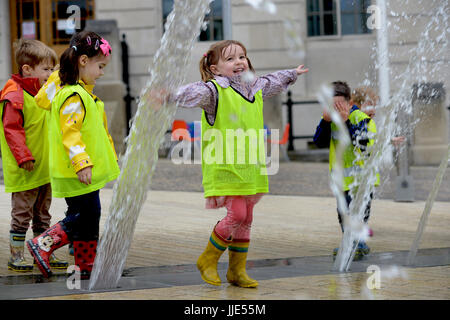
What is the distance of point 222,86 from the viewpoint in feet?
14.9

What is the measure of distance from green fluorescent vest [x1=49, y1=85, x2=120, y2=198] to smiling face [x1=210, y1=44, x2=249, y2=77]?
0.80 metres

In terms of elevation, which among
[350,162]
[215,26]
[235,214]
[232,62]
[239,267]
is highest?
[215,26]

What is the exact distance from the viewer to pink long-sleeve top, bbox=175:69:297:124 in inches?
173

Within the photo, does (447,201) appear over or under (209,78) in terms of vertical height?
A: under

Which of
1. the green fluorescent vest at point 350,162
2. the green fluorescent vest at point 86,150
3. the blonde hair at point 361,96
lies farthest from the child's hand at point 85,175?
the blonde hair at point 361,96

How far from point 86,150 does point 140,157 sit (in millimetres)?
473

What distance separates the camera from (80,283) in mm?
4578

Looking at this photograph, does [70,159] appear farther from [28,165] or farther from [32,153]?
[32,153]

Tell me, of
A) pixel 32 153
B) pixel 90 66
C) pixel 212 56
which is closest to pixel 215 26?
pixel 32 153

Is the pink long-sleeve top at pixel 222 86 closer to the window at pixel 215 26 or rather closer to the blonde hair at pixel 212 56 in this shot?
the blonde hair at pixel 212 56

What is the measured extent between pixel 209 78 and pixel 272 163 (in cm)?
1074

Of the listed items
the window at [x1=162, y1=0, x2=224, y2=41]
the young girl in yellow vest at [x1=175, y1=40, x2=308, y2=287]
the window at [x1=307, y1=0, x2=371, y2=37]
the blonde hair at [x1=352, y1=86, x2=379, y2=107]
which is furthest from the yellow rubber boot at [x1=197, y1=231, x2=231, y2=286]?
the window at [x1=162, y1=0, x2=224, y2=41]
